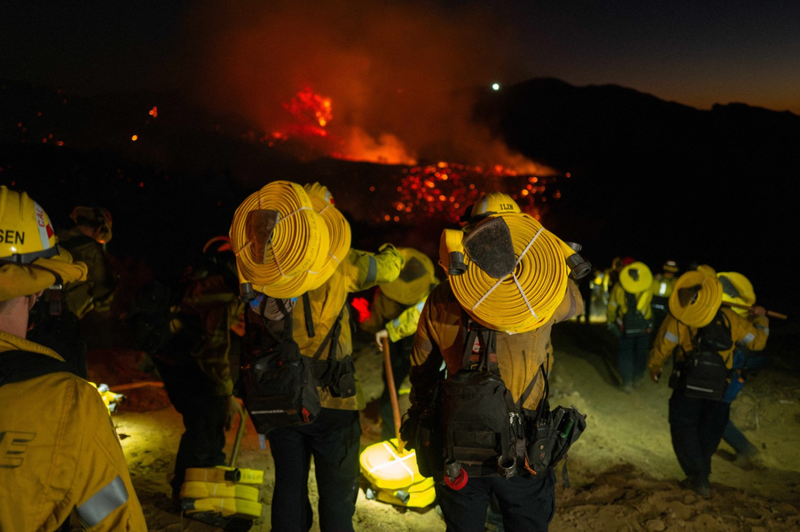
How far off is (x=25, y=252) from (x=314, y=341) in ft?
5.88

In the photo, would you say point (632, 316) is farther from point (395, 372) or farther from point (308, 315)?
point (308, 315)

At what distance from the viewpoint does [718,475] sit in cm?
605

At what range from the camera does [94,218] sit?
16.6ft

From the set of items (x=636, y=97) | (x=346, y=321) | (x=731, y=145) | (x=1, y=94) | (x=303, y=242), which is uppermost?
(x=636, y=97)

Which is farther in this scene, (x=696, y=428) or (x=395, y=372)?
(x=395, y=372)

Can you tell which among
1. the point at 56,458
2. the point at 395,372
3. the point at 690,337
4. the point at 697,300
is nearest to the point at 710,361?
the point at 690,337

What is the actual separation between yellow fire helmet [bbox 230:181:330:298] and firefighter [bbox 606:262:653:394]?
6958 millimetres

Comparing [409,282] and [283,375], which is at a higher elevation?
[409,282]

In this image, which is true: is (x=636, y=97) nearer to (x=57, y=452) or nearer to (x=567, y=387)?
(x=567, y=387)

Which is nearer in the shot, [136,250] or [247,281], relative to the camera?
[247,281]

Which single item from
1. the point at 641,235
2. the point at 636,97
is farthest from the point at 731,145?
the point at 636,97

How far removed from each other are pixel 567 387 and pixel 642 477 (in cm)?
281

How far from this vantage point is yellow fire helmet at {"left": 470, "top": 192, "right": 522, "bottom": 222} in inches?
107

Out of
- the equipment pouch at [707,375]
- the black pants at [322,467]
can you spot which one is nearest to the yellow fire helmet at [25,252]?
the black pants at [322,467]
